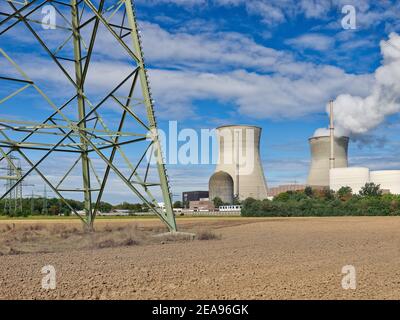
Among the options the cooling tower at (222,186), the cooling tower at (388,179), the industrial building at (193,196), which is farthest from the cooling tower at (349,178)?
the industrial building at (193,196)

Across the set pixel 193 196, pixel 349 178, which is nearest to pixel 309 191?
pixel 349 178

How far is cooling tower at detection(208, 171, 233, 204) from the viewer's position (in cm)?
8838

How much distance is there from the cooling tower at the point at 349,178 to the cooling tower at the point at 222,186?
18856 millimetres

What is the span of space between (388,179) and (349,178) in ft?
28.9

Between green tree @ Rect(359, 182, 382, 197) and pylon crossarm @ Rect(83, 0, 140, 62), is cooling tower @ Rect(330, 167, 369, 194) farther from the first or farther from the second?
pylon crossarm @ Rect(83, 0, 140, 62)

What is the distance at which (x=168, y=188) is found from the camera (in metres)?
13.2

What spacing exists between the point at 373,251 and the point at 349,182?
71.4 meters

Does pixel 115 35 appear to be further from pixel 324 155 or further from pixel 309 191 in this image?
pixel 324 155

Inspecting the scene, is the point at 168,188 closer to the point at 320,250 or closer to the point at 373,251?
the point at 320,250

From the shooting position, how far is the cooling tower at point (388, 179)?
8219 centimetres

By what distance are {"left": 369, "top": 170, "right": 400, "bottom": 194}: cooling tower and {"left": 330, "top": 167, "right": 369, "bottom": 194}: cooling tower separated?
3640 mm

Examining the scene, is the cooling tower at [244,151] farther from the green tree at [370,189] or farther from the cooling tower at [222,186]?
the green tree at [370,189]

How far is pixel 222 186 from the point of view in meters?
89.4
